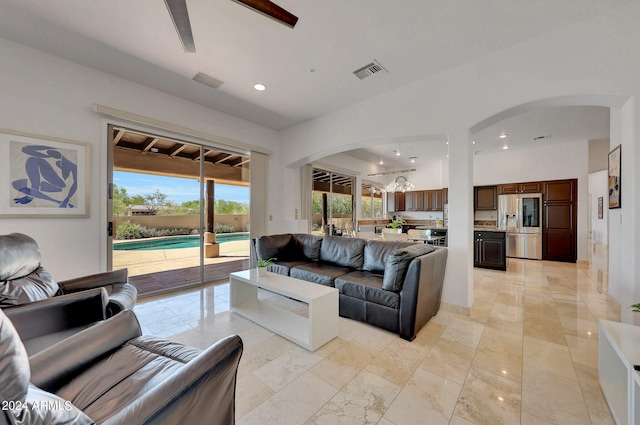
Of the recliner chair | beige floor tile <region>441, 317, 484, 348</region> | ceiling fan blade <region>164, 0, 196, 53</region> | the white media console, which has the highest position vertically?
ceiling fan blade <region>164, 0, 196, 53</region>

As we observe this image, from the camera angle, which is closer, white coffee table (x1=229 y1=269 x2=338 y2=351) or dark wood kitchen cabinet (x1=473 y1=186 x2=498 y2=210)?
white coffee table (x1=229 y1=269 x2=338 y2=351)

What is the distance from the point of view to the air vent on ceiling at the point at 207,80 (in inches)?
130

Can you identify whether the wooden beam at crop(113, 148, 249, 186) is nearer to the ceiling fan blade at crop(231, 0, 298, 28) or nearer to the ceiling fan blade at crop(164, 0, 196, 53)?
the ceiling fan blade at crop(164, 0, 196, 53)

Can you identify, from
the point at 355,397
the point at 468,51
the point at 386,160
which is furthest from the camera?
the point at 386,160

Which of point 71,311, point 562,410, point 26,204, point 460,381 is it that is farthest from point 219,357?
point 26,204

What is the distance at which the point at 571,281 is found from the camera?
14.7ft

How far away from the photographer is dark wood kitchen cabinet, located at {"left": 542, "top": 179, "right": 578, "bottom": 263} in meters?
6.12

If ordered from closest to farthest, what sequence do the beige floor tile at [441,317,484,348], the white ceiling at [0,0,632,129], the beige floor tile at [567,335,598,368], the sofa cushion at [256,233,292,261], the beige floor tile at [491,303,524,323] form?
1. the beige floor tile at [567,335,598,368]
2. the white ceiling at [0,0,632,129]
3. the beige floor tile at [441,317,484,348]
4. the beige floor tile at [491,303,524,323]
5. the sofa cushion at [256,233,292,261]

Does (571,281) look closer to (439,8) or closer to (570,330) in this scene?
(570,330)

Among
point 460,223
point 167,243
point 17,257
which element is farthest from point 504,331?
point 167,243

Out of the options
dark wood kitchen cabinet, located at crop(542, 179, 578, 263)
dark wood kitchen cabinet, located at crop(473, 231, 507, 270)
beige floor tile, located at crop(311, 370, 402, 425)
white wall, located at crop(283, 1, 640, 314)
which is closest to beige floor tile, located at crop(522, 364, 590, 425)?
beige floor tile, located at crop(311, 370, 402, 425)

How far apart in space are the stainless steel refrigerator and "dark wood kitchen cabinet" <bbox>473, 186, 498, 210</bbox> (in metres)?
0.19

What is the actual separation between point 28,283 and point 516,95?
476 cm

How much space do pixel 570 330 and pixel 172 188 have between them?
5.70 m
